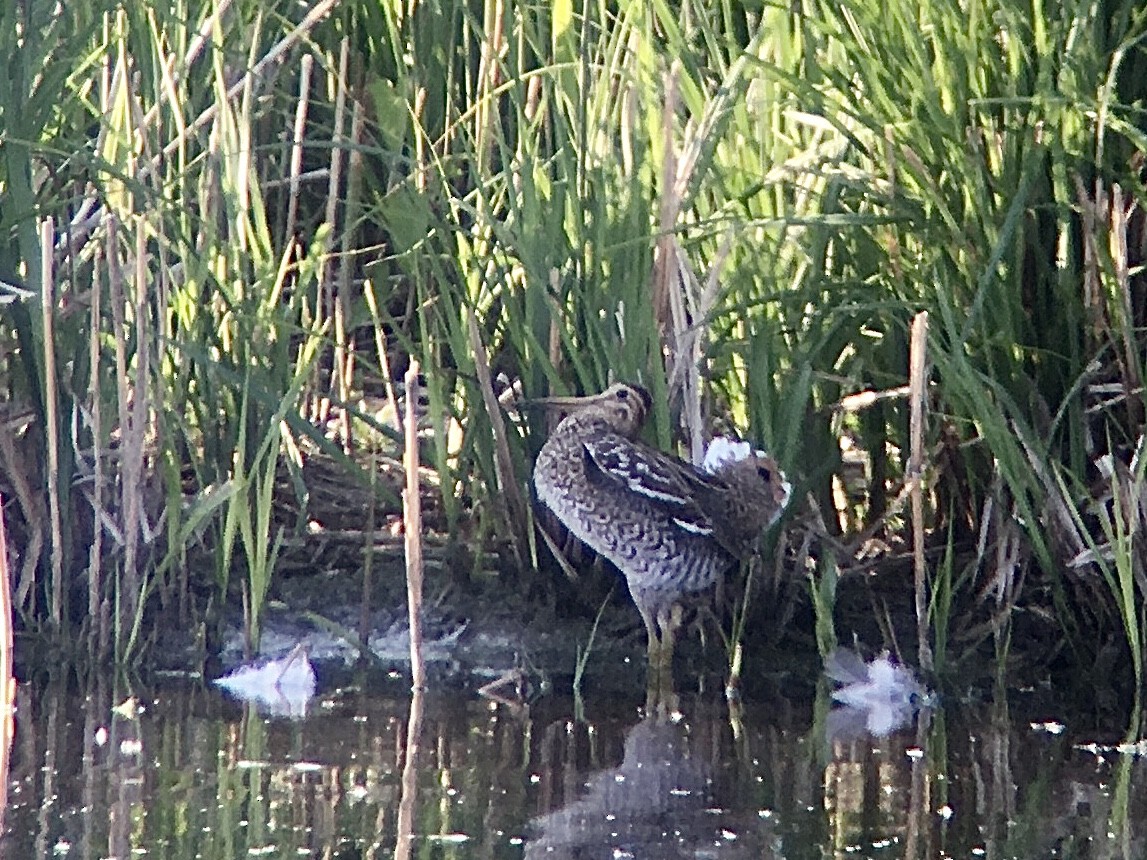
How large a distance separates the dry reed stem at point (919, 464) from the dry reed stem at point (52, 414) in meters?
1.77

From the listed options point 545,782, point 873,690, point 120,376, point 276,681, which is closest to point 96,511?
point 120,376

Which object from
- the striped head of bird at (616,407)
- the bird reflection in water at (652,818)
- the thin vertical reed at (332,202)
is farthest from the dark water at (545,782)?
the thin vertical reed at (332,202)

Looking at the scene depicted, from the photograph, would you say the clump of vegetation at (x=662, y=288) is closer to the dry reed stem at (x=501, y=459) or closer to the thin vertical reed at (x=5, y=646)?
the dry reed stem at (x=501, y=459)

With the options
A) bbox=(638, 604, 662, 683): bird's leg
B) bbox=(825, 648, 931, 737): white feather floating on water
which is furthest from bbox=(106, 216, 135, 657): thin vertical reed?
bbox=(825, 648, 931, 737): white feather floating on water

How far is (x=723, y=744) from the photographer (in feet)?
15.2

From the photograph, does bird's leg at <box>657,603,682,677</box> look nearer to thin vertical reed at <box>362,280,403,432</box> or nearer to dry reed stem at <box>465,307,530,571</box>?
dry reed stem at <box>465,307,530,571</box>

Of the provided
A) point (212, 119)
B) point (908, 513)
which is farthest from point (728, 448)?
point (212, 119)

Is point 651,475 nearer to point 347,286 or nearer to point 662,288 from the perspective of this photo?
point 662,288

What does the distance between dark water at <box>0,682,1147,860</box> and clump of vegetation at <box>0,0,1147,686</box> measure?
32 cm

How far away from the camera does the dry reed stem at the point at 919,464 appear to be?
15.3ft

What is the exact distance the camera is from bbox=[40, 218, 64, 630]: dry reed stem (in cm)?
479

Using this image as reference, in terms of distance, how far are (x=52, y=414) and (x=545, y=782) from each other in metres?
1.37

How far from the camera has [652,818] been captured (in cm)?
414

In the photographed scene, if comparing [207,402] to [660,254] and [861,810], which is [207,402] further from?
[861,810]
